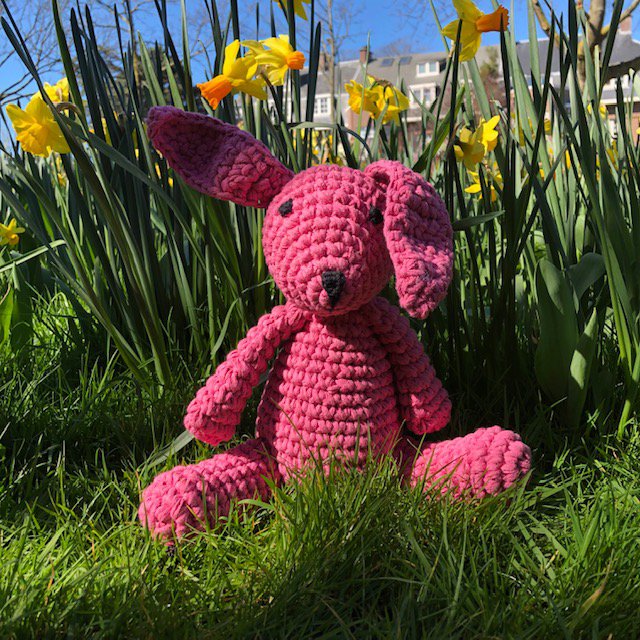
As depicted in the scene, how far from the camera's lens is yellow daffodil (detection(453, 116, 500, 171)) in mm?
1230

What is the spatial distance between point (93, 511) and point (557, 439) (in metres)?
0.82

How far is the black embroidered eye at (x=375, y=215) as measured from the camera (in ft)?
3.26

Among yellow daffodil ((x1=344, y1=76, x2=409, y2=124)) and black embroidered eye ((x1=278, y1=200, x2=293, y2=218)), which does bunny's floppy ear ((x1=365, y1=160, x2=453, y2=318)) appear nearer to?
black embroidered eye ((x1=278, y1=200, x2=293, y2=218))

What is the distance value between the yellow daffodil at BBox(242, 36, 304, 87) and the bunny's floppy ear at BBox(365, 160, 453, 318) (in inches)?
9.8

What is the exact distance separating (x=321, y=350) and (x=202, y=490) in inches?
11.2

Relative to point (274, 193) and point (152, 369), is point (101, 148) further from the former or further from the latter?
point (152, 369)

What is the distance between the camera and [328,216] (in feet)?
3.22

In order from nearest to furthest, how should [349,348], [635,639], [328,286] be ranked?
1. [635,639]
2. [328,286]
3. [349,348]

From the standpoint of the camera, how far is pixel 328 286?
0.95 meters

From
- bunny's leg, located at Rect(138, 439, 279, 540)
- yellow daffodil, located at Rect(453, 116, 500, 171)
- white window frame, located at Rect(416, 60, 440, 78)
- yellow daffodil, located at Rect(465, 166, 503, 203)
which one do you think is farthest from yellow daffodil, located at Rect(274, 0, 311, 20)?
white window frame, located at Rect(416, 60, 440, 78)

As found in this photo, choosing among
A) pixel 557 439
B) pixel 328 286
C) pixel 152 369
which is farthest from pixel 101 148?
pixel 557 439

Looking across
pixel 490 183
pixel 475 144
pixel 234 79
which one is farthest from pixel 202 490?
pixel 490 183

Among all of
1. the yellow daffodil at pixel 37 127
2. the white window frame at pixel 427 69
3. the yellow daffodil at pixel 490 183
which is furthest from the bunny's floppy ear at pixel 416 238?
the white window frame at pixel 427 69


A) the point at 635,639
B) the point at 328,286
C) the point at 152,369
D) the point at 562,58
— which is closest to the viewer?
the point at 635,639
